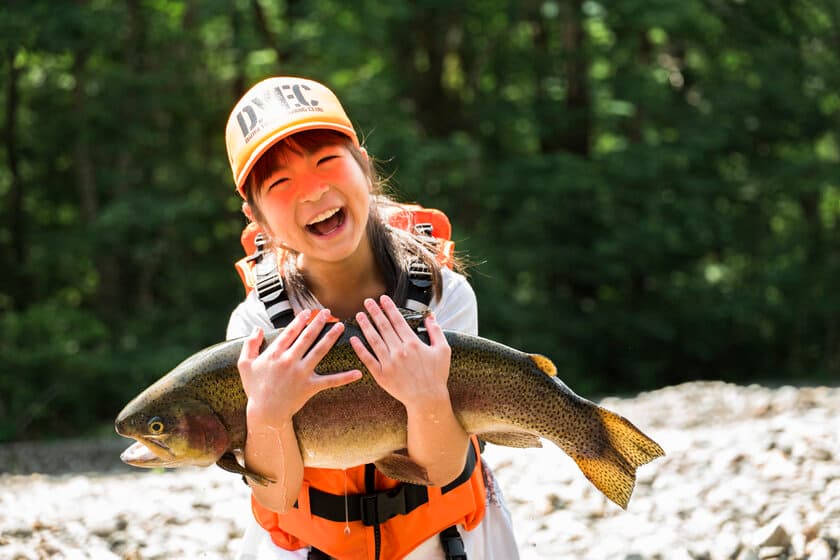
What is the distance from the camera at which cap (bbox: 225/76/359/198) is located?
2590 mm

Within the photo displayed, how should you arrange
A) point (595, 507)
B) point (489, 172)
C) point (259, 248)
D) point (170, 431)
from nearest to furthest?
point (170, 431)
point (259, 248)
point (595, 507)
point (489, 172)

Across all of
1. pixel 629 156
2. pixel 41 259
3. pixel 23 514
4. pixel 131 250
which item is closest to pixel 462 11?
pixel 629 156

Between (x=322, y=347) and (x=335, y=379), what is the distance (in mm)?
89

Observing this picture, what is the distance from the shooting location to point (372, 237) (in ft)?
9.71

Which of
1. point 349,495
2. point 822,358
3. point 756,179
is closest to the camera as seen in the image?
point 349,495

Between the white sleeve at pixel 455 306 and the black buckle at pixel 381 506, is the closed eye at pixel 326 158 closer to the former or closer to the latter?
the white sleeve at pixel 455 306

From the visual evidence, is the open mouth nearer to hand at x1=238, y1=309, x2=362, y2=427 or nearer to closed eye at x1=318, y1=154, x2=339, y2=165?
closed eye at x1=318, y1=154, x2=339, y2=165

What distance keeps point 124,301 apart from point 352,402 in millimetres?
14910

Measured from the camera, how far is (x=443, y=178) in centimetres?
1510

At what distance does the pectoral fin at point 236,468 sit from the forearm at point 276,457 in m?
0.02

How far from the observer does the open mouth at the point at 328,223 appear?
2.65m

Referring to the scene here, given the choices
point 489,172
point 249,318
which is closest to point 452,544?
point 249,318

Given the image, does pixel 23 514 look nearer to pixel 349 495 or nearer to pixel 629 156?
pixel 349 495

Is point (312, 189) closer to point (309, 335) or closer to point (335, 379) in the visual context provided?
point (309, 335)
